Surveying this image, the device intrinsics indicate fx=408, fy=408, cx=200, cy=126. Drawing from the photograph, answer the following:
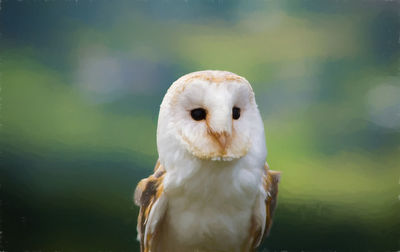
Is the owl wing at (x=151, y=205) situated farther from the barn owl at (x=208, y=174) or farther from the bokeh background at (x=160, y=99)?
the bokeh background at (x=160, y=99)

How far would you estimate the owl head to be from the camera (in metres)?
0.91

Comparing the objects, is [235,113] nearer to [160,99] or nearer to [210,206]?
[210,206]

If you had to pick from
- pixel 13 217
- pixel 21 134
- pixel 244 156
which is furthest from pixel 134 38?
pixel 13 217

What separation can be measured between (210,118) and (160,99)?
0.55 meters

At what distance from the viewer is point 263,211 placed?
1.11 metres

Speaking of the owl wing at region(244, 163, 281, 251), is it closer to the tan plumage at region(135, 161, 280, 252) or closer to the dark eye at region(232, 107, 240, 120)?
the tan plumage at region(135, 161, 280, 252)

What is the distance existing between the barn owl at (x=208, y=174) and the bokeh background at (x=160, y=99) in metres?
0.34

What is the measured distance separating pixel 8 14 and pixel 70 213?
0.71 meters

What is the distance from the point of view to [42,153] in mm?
1408

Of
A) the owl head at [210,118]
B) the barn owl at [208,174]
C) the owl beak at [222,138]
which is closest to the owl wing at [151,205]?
the barn owl at [208,174]

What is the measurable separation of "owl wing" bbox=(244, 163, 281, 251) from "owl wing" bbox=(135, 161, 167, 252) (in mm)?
250

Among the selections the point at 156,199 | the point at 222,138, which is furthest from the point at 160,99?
the point at 222,138

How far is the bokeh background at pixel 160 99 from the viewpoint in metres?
1.40

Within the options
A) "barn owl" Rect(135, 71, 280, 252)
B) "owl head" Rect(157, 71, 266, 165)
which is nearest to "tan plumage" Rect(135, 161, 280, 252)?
"barn owl" Rect(135, 71, 280, 252)
